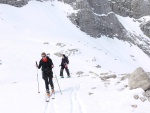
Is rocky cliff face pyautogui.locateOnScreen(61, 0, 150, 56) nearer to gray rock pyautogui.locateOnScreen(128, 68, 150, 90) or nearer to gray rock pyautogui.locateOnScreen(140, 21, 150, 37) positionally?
gray rock pyautogui.locateOnScreen(140, 21, 150, 37)

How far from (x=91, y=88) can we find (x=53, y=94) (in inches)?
88.1

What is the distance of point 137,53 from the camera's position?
63.2 meters

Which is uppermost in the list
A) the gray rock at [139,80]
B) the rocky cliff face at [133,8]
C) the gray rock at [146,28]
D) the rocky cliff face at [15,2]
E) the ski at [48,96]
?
the rocky cliff face at [133,8]

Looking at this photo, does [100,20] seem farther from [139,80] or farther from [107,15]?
[139,80]

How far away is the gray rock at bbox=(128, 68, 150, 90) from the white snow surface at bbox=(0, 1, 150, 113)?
34 cm

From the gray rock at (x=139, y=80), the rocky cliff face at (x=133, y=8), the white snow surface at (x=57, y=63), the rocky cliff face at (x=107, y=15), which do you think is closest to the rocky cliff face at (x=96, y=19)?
the rocky cliff face at (x=107, y=15)

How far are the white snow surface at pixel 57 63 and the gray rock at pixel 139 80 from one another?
0.34 m

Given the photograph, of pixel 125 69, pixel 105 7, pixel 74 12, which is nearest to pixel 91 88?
pixel 125 69

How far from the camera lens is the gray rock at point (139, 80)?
47.5 ft

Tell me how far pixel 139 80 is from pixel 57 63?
72.7 ft

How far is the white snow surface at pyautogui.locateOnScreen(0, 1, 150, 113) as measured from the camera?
1370cm

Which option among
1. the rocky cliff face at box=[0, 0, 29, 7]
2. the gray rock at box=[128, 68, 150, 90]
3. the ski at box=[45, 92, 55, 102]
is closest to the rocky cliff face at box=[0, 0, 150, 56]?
the rocky cliff face at box=[0, 0, 29, 7]

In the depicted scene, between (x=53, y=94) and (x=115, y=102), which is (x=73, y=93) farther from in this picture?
(x=115, y=102)

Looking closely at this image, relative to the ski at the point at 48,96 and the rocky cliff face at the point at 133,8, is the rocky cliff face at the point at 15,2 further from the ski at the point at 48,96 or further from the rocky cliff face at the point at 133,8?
the ski at the point at 48,96
